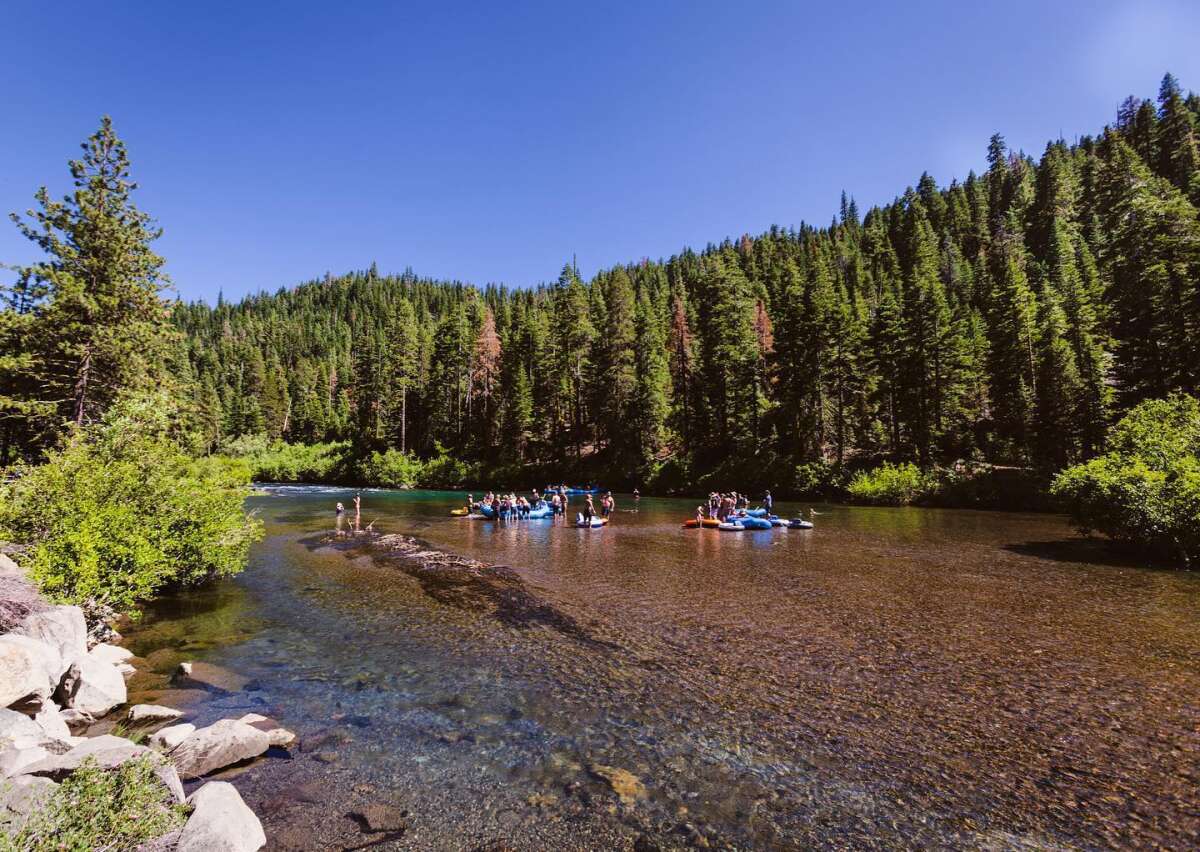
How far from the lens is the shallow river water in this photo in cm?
620

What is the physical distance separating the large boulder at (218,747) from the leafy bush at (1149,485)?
2699cm

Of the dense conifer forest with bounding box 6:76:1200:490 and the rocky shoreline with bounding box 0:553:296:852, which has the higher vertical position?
the dense conifer forest with bounding box 6:76:1200:490

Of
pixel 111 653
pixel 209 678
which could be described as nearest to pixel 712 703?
pixel 209 678

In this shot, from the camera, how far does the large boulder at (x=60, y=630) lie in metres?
8.27

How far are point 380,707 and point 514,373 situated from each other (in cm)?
6257

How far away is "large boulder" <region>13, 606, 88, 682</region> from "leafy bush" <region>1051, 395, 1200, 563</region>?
29.9m

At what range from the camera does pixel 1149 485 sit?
1997cm

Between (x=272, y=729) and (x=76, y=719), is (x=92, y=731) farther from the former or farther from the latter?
(x=272, y=729)

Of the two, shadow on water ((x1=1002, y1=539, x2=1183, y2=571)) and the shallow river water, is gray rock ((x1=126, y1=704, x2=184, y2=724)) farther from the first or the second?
shadow on water ((x1=1002, y1=539, x2=1183, y2=571))

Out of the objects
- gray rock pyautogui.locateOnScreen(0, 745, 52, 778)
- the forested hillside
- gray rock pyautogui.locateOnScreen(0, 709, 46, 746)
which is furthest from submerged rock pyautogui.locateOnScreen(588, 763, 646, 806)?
the forested hillside

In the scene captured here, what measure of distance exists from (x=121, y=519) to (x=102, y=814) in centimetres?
1091

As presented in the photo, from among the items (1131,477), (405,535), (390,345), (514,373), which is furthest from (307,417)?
(1131,477)

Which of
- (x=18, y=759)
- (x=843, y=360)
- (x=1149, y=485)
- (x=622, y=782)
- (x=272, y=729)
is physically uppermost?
(x=843, y=360)

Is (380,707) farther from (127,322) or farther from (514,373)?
(514,373)
